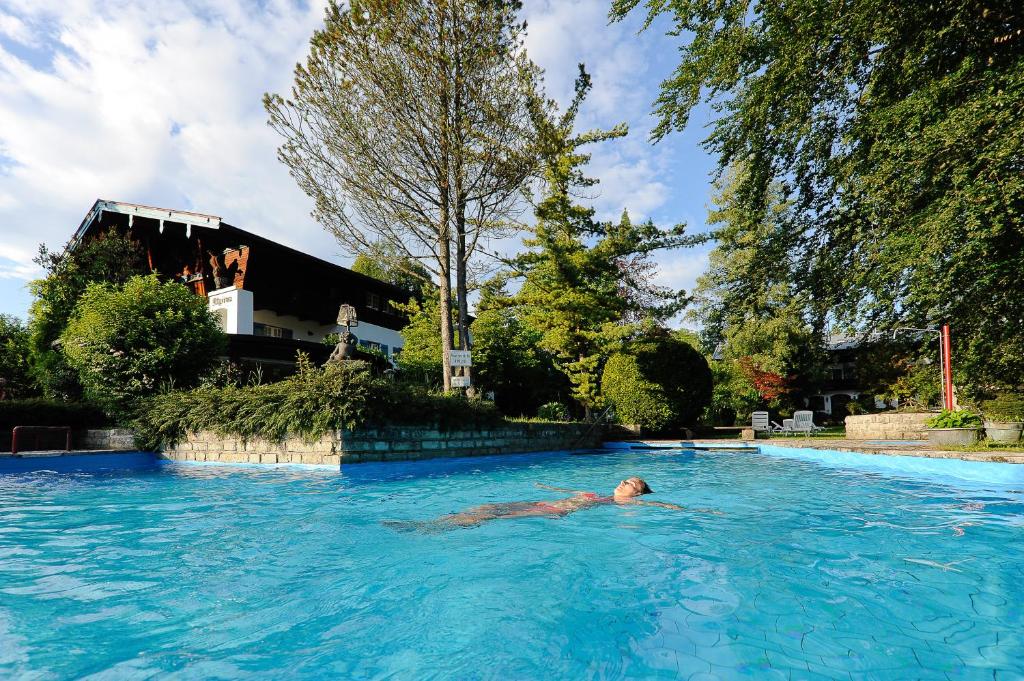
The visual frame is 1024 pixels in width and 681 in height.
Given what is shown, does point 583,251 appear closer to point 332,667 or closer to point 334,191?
point 334,191

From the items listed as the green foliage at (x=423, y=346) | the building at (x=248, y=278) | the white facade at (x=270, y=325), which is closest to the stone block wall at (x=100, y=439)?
the white facade at (x=270, y=325)

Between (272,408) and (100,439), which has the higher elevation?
(272,408)

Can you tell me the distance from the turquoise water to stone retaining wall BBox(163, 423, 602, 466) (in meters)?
2.84

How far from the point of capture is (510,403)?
21625 mm

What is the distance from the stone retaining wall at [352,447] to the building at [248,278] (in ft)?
21.6

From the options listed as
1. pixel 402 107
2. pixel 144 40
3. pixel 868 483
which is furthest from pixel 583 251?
pixel 144 40

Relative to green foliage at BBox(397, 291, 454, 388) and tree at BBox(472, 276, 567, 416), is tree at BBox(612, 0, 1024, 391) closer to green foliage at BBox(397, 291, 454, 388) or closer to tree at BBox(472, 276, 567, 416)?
tree at BBox(472, 276, 567, 416)

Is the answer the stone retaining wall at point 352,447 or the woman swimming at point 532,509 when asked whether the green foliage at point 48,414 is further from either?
the woman swimming at point 532,509

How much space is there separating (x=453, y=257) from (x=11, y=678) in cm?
1391

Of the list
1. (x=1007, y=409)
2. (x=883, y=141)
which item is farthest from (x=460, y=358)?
(x=1007, y=409)

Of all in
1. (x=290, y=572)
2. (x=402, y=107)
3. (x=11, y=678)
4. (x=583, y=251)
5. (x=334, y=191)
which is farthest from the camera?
(x=583, y=251)

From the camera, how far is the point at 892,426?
50.7ft

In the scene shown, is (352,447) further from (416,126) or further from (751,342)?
(751,342)

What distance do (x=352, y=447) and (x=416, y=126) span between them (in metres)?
9.10
